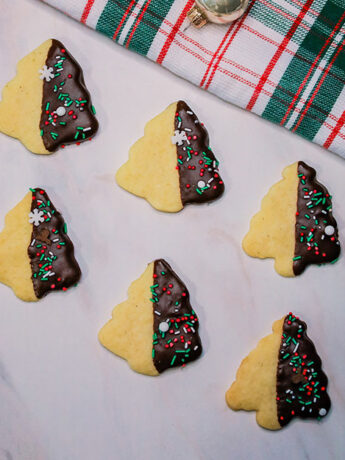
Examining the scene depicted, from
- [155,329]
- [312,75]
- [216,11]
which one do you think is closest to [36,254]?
[155,329]

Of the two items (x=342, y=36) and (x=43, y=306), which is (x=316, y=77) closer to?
(x=342, y=36)

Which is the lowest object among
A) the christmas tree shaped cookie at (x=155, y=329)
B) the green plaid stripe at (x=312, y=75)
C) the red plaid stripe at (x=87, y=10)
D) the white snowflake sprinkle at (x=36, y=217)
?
the christmas tree shaped cookie at (x=155, y=329)

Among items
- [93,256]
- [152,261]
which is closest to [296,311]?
[152,261]

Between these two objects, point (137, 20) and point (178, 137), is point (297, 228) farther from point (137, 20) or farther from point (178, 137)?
point (137, 20)

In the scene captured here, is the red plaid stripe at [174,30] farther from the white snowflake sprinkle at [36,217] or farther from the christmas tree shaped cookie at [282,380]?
the christmas tree shaped cookie at [282,380]

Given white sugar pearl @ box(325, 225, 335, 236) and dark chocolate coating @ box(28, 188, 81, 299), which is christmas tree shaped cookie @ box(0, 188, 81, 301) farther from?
white sugar pearl @ box(325, 225, 335, 236)

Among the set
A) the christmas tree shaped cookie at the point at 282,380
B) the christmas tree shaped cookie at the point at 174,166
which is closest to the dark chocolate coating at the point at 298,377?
the christmas tree shaped cookie at the point at 282,380
